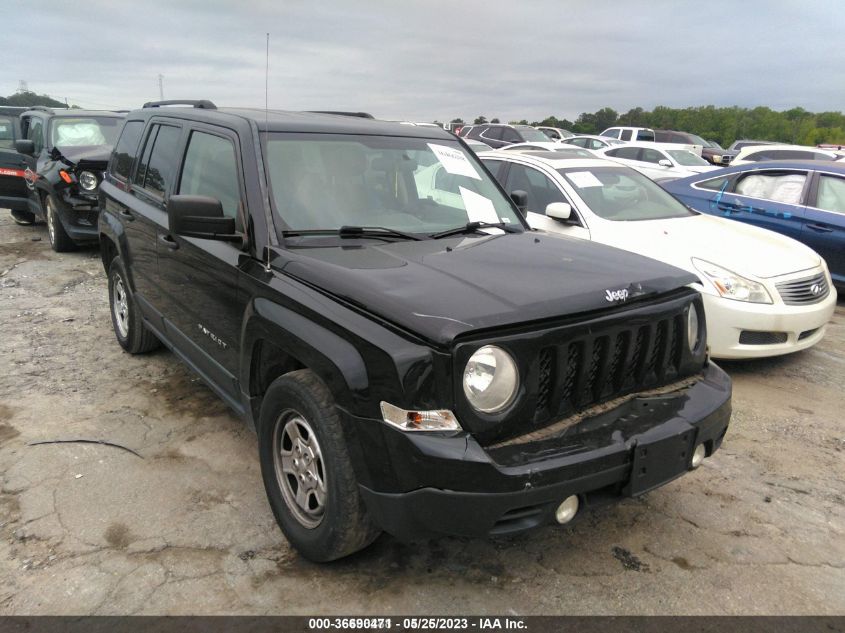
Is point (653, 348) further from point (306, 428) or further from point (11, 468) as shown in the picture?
point (11, 468)

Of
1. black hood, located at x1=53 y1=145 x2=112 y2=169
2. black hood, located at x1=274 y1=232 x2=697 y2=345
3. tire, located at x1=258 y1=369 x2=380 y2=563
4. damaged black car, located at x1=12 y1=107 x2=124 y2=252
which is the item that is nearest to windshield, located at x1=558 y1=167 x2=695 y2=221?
black hood, located at x1=274 y1=232 x2=697 y2=345

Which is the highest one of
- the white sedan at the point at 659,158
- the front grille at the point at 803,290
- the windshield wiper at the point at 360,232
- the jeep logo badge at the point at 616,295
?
the white sedan at the point at 659,158

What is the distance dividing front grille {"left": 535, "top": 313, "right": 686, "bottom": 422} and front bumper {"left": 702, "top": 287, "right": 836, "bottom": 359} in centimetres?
226

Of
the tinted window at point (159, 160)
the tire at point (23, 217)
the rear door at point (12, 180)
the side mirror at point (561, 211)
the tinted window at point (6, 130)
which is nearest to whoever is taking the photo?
the tinted window at point (159, 160)

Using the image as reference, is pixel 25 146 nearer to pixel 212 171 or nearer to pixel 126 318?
pixel 126 318

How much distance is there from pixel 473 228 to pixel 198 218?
4.68 feet

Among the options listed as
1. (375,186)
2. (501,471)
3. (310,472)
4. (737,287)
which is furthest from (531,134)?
(501,471)

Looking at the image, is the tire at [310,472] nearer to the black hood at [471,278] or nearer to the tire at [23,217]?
the black hood at [471,278]

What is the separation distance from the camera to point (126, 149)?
4.95m

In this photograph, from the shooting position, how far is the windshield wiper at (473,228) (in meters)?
3.38

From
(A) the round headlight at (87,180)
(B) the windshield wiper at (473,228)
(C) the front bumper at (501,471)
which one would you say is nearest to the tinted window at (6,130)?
(A) the round headlight at (87,180)

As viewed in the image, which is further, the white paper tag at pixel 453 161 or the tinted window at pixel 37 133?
the tinted window at pixel 37 133

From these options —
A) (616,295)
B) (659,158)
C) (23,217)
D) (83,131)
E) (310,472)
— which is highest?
(659,158)

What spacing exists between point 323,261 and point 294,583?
4.46 feet
